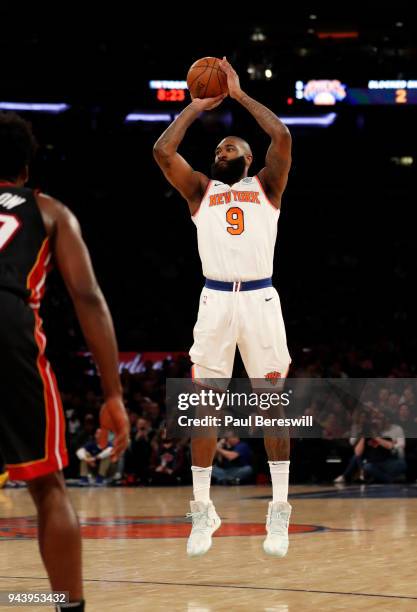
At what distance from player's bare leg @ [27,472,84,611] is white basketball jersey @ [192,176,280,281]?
2.64m

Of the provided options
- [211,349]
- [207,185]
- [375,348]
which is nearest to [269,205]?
[207,185]

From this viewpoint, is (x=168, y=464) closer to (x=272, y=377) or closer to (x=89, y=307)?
(x=272, y=377)

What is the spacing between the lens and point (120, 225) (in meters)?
21.9

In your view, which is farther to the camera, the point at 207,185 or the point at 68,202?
the point at 68,202

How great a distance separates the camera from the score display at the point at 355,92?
20.2 metres

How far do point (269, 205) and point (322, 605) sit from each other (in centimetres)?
234

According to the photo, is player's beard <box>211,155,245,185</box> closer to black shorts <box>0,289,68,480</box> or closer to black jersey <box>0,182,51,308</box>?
black jersey <box>0,182,51,308</box>

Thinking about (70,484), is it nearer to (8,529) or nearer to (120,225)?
(8,529)

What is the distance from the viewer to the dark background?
2033 centimetres

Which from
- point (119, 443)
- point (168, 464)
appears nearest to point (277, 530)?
point (119, 443)

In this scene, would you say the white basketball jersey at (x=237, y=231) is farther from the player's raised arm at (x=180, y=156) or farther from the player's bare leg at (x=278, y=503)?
the player's bare leg at (x=278, y=503)

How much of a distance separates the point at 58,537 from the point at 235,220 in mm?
2854

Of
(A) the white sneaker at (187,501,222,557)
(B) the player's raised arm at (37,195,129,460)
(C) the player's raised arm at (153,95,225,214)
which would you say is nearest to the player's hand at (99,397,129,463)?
(B) the player's raised arm at (37,195,129,460)

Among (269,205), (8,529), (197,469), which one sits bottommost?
(8,529)
